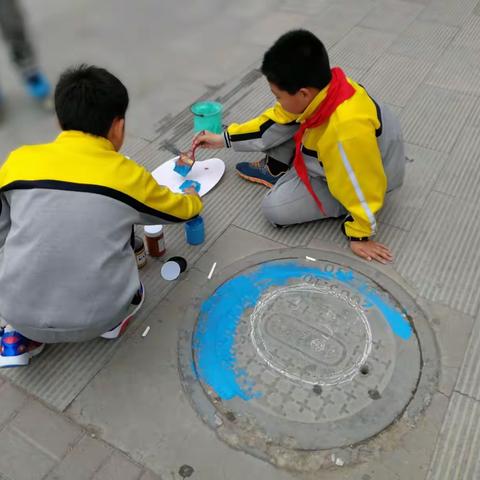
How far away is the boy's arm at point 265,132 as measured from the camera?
2.35m

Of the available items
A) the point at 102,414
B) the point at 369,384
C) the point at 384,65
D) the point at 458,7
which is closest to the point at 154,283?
the point at 102,414

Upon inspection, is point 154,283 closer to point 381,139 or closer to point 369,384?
point 369,384

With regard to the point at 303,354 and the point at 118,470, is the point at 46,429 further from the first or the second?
the point at 303,354

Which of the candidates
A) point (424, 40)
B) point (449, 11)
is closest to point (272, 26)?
point (424, 40)

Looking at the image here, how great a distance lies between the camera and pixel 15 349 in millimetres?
1887

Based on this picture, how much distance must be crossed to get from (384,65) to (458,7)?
63.0 inches

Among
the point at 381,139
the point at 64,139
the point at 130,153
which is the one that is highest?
the point at 64,139

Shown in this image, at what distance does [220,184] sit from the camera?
277 centimetres

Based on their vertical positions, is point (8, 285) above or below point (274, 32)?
above

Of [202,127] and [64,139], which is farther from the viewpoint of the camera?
[202,127]

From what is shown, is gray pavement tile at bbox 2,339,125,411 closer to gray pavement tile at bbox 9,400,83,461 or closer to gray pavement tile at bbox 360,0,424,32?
gray pavement tile at bbox 9,400,83,461

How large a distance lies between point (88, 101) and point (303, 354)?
1.28 meters

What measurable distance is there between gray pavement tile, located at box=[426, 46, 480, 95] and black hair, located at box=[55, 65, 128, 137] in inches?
A: 109

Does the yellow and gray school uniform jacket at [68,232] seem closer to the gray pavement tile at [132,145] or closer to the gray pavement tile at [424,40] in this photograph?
the gray pavement tile at [132,145]
